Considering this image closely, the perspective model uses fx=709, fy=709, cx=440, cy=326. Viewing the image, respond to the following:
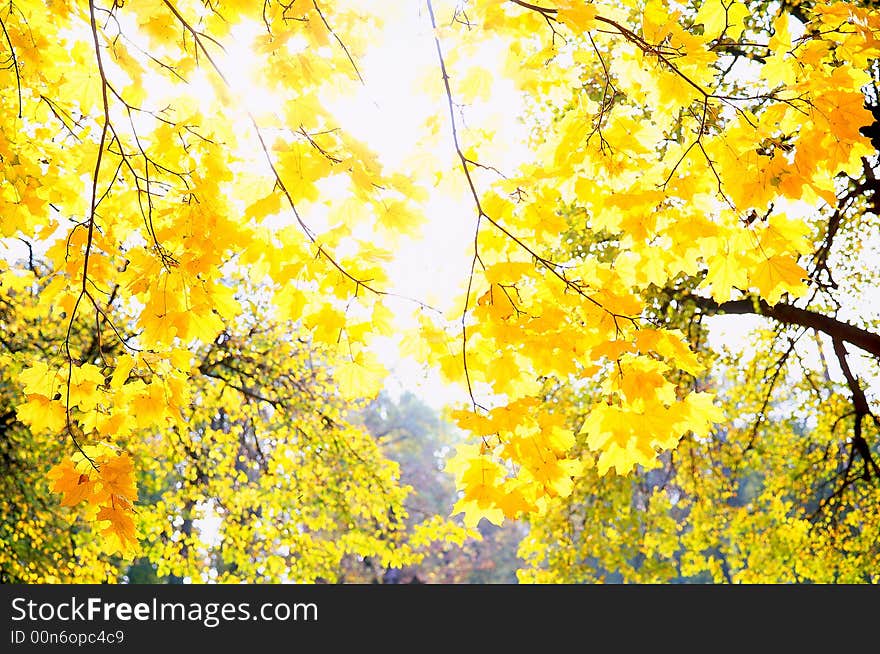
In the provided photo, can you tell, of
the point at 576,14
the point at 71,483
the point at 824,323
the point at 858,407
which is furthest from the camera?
the point at 858,407

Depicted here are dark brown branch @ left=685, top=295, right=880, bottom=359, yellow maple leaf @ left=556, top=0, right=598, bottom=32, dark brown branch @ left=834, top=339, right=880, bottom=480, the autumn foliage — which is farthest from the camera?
dark brown branch @ left=834, top=339, right=880, bottom=480

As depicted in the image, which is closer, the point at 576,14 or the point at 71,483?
the point at 576,14

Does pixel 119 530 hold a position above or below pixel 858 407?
below

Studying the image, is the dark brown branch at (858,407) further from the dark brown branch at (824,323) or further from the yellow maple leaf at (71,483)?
the yellow maple leaf at (71,483)

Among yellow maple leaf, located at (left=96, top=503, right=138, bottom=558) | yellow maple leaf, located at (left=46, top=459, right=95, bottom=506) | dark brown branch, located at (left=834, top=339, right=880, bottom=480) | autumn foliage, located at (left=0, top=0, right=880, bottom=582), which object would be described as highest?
dark brown branch, located at (left=834, top=339, right=880, bottom=480)

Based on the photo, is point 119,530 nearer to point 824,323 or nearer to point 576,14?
point 576,14

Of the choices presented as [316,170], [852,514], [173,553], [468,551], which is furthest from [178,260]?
[468,551]

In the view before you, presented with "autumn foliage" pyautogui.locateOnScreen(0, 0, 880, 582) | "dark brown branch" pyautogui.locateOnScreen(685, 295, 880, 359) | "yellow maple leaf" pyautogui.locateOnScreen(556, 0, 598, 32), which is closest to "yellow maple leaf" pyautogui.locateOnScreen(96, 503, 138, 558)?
"autumn foliage" pyautogui.locateOnScreen(0, 0, 880, 582)

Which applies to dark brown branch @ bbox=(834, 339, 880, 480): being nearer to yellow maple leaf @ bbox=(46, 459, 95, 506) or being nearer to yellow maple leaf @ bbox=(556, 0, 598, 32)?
yellow maple leaf @ bbox=(556, 0, 598, 32)

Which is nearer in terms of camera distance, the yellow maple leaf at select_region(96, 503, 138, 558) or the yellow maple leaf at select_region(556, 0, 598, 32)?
the yellow maple leaf at select_region(556, 0, 598, 32)

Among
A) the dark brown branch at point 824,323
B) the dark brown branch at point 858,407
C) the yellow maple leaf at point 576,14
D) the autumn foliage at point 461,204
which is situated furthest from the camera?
the dark brown branch at point 858,407

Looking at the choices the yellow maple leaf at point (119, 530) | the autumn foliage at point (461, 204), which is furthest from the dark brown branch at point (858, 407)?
the yellow maple leaf at point (119, 530)

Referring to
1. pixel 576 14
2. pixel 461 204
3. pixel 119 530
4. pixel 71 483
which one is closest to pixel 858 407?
pixel 461 204
